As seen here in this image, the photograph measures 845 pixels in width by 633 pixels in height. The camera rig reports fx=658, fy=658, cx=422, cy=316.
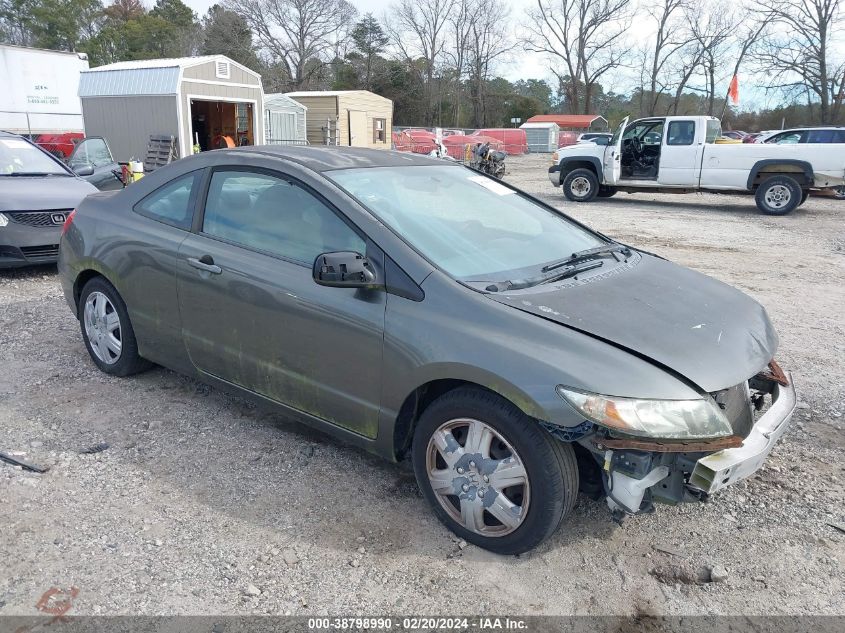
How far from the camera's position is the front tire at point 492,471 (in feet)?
8.34

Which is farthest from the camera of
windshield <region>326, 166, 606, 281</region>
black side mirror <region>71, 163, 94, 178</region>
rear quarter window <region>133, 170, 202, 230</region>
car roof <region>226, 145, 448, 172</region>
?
black side mirror <region>71, 163, 94, 178</region>

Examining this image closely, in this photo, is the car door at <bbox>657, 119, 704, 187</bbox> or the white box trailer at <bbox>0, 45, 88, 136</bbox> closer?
the car door at <bbox>657, 119, 704, 187</bbox>

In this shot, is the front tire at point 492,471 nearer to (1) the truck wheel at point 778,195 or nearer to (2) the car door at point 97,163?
(2) the car door at point 97,163

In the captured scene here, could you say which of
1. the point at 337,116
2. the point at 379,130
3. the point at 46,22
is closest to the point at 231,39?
the point at 46,22

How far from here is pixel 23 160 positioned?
8156 millimetres

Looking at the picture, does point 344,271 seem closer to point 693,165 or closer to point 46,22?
point 693,165

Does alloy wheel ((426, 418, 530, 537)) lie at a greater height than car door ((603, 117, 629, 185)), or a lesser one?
lesser

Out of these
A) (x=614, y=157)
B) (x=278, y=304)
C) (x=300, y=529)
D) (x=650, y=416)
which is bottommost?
(x=300, y=529)

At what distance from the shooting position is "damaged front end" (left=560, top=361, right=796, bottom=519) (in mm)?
2400

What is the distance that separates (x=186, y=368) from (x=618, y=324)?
251cm

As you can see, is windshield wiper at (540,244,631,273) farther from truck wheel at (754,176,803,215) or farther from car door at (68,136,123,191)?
truck wheel at (754,176,803,215)

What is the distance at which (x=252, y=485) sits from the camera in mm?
3266

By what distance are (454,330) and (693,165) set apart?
14.2 m

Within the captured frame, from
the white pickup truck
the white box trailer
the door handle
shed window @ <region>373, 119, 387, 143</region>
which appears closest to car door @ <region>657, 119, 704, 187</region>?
the white pickup truck
